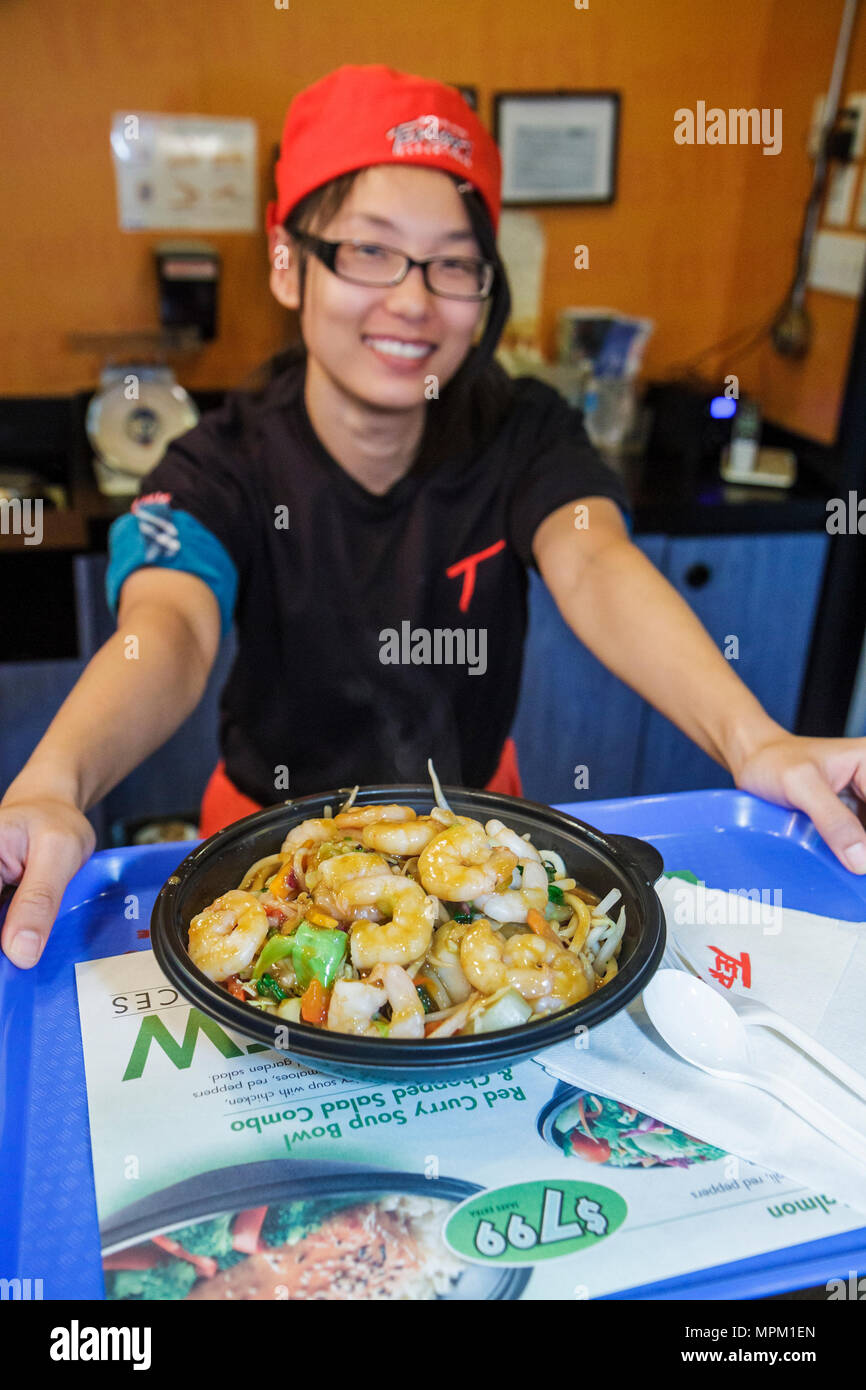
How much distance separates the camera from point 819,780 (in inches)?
46.8

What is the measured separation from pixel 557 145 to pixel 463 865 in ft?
8.60

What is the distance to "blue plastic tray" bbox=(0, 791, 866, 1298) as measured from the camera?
69 cm

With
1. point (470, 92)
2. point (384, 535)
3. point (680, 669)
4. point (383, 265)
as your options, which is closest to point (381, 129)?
point (383, 265)

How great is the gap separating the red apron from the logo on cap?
3.12 ft

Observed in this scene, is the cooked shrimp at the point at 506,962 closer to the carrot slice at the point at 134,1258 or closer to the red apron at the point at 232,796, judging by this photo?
the carrot slice at the point at 134,1258

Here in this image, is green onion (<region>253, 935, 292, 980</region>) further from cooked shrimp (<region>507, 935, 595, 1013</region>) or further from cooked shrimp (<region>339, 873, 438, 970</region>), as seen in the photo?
cooked shrimp (<region>507, 935, 595, 1013</region>)

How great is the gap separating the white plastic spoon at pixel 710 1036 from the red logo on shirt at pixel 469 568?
39.3 inches

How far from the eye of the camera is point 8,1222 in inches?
28.6

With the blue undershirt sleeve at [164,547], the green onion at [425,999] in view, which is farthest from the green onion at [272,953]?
the blue undershirt sleeve at [164,547]

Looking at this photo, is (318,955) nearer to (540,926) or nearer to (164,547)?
(540,926)

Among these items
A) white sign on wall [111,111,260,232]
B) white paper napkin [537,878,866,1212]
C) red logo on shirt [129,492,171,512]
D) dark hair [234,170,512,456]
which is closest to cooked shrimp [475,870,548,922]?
white paper napkin [537,878,866,1212]

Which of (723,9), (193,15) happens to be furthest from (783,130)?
(193,15)

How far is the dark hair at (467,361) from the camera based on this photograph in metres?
1.55

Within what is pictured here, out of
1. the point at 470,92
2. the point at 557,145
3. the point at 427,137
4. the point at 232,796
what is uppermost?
the point at 470,92
